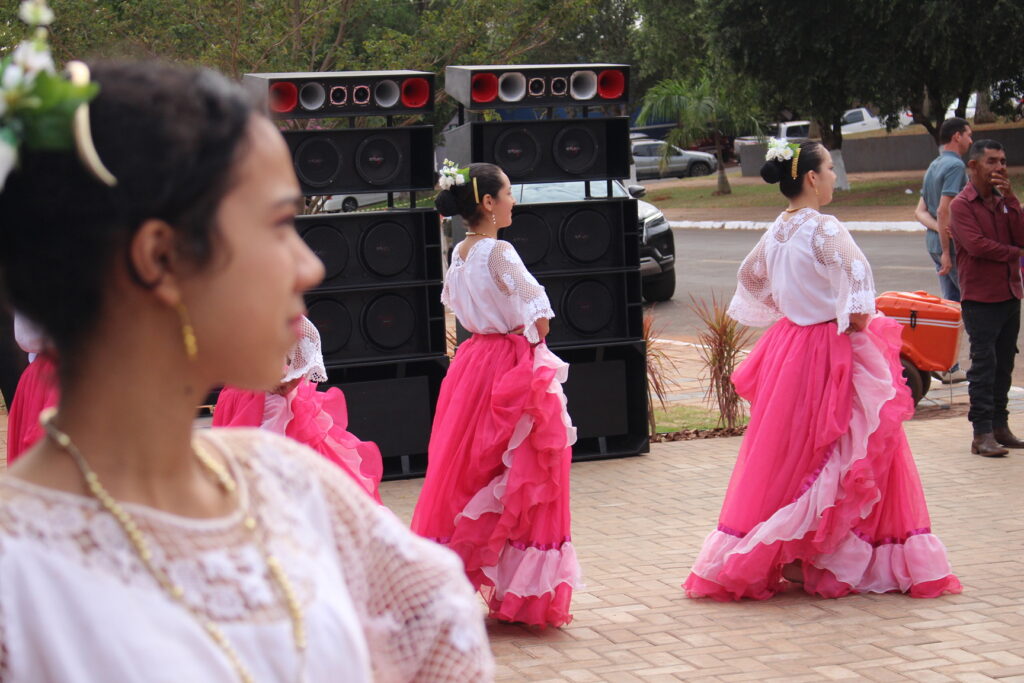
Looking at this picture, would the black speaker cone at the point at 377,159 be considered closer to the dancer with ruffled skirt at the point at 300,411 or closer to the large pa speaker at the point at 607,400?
the large pa speaker at the point at 607,400

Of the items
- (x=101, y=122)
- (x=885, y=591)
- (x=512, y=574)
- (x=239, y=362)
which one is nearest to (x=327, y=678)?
(x=239, y=362)

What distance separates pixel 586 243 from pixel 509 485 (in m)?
3.62

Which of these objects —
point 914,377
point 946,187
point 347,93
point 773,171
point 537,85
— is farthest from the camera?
point 946,187

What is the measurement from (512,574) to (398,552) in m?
3.94

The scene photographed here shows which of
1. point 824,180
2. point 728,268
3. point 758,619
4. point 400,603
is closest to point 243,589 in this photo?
point 400,603

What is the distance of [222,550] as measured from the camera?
1.38 m

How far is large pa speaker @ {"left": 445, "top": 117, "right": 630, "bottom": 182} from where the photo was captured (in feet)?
28.0

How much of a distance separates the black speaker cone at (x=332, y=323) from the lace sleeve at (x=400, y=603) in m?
6.70

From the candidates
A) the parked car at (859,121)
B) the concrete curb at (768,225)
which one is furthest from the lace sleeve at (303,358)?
the parked car at (859,121)

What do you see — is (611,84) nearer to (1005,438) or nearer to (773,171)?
(773,171)

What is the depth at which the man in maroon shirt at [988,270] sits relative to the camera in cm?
788

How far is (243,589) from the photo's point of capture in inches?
53.9

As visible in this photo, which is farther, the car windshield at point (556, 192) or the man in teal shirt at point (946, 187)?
the car windshield at point (556, 192)

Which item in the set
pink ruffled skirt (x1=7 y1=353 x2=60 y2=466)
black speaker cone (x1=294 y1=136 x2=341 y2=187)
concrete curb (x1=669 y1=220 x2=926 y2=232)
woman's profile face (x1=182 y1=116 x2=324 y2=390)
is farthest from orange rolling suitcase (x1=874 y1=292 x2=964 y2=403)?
concrete curb (x1=669 y1=220 x2=926 y2=232)
